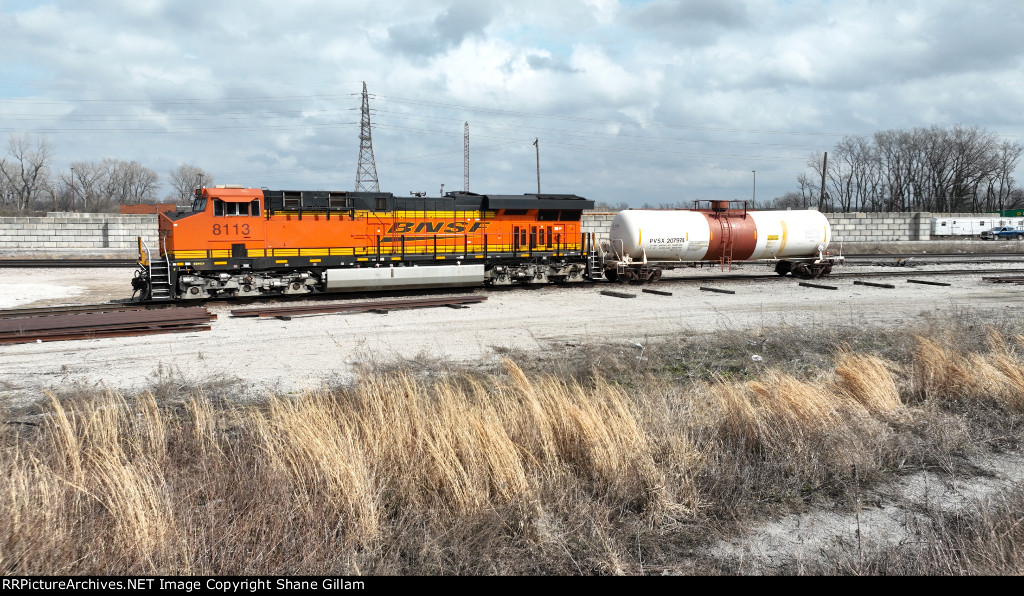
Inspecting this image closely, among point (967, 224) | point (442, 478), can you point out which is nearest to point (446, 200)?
point (442, 478)

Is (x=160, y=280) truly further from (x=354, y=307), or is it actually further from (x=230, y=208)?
(x=354, y=307)

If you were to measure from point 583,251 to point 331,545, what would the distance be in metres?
20.4

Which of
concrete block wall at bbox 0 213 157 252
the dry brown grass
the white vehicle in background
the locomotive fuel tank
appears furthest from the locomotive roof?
the white vehicle in background

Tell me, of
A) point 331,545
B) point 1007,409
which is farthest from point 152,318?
point 1007,409

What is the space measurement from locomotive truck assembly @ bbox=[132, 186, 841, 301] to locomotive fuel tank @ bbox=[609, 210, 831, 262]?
0.05 metres

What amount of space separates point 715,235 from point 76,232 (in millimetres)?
40586

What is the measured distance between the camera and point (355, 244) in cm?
2042

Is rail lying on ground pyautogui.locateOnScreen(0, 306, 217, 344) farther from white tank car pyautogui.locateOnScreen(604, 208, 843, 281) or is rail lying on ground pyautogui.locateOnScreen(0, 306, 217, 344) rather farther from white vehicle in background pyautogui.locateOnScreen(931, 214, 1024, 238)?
white vehicle in background pyautogui.locateOnScreen(931, 214, 1024, 238)

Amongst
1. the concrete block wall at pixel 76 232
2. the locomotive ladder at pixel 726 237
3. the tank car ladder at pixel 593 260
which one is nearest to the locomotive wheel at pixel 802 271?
the locomotive ladder at pixel 726 237

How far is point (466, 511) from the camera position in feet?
16.2

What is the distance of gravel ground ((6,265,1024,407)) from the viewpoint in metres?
10.4

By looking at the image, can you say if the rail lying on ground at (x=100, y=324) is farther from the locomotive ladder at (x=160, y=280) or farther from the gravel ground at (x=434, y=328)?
the locomotive ladder at (x=160, y=280)

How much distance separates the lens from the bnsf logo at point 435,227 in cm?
2105

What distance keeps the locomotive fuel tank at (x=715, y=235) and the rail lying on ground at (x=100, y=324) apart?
1467 cm
